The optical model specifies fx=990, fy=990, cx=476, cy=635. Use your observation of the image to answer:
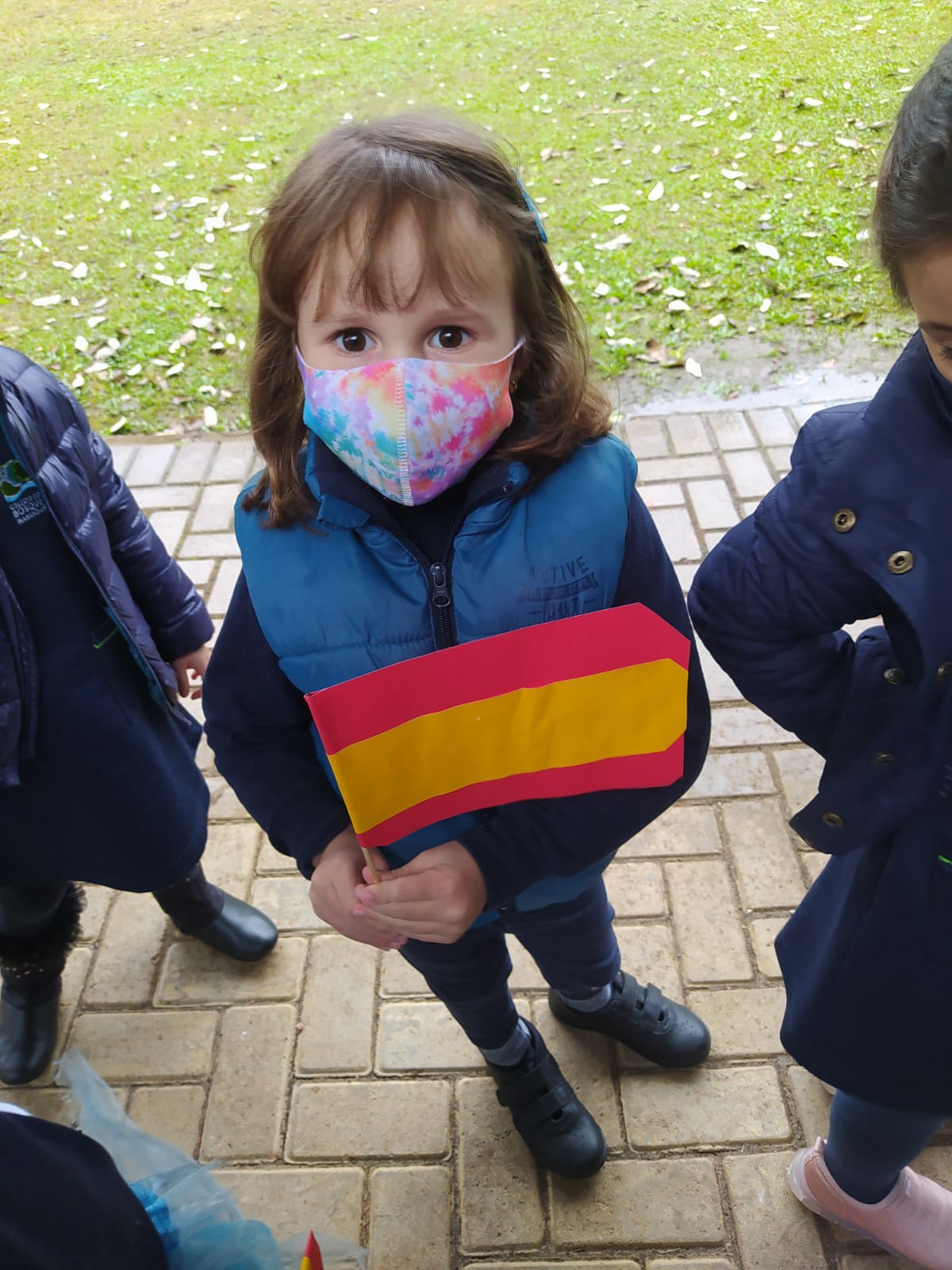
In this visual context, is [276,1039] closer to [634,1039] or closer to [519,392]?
[634,1039]

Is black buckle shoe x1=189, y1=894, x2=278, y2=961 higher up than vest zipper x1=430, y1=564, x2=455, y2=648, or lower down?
lower down

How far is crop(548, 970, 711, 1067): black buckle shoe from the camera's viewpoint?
211 cm

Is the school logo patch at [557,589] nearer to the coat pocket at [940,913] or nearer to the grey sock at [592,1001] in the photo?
the coat pocket at [940,913]

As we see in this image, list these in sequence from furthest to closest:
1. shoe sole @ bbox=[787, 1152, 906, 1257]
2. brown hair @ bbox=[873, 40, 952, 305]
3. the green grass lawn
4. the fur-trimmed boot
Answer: the green grass lawn → the fur-trimmed boot → shoe sole @ bbox=[787, 1152, 906, 1257] → brown hair @ bbox=[873, 40, 952, 305]

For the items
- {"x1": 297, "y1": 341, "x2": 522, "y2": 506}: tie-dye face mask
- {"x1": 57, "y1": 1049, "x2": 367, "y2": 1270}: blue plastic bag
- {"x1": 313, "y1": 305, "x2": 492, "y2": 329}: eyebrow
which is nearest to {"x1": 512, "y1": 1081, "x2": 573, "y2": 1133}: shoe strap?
{"x1": 57, "y1": 1049, "x2": 367, "y2": 1270}: blue plastic bag

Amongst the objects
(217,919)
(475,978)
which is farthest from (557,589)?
(217,919)

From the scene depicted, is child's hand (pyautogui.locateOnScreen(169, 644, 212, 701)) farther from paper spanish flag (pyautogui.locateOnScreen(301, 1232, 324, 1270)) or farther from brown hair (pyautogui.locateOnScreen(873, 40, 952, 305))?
brown hair (pyautogui.locateOnScreen(873, 40, 952, 305))

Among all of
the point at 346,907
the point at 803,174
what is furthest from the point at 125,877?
the point at 803,174

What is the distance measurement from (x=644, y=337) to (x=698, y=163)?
7.47 ft

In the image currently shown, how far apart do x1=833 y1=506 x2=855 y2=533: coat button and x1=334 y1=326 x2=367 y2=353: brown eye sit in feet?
1.97

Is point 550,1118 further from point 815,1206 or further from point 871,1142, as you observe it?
point 871,1142

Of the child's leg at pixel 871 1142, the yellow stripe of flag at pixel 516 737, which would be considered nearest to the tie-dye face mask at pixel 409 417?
the yellow stripe of flag at pixel 516 737

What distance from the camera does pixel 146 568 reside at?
77.9 inches

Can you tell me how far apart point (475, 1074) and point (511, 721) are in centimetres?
131
